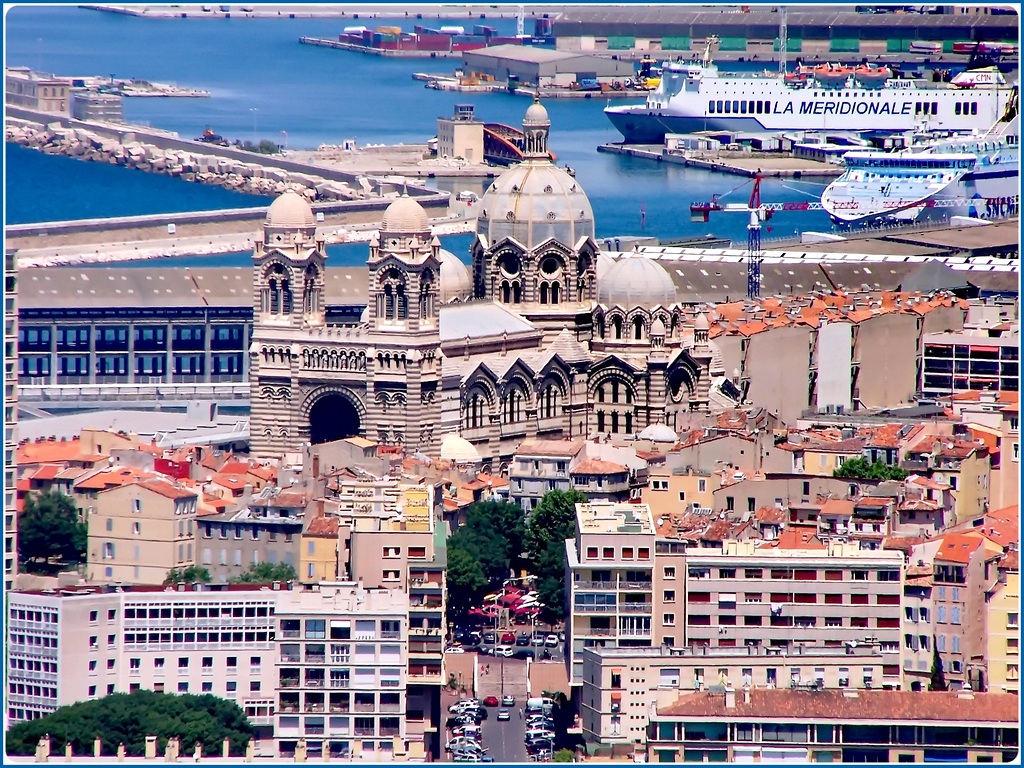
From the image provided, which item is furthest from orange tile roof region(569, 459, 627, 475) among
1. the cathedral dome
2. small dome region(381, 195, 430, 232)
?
the cathedral dome

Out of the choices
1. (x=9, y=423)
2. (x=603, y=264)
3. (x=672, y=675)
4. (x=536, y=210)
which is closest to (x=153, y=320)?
(x=603, y=264)

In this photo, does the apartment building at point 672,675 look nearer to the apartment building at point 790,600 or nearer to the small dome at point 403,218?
the apartment building at point 790,600

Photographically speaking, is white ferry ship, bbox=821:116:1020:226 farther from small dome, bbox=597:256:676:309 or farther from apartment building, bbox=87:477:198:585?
apartment building, bbox=87:477:198:585

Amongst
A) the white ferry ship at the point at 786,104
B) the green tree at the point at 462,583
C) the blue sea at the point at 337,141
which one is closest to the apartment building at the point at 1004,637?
the green tree at the point at 462,583

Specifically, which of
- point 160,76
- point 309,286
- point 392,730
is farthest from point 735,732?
point 160,76

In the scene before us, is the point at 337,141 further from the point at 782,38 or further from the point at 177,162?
the point at 782,38

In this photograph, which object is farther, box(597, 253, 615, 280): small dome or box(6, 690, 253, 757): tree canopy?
box(597, 253, 615, 280): small dome

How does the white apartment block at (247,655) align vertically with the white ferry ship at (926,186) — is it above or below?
below
